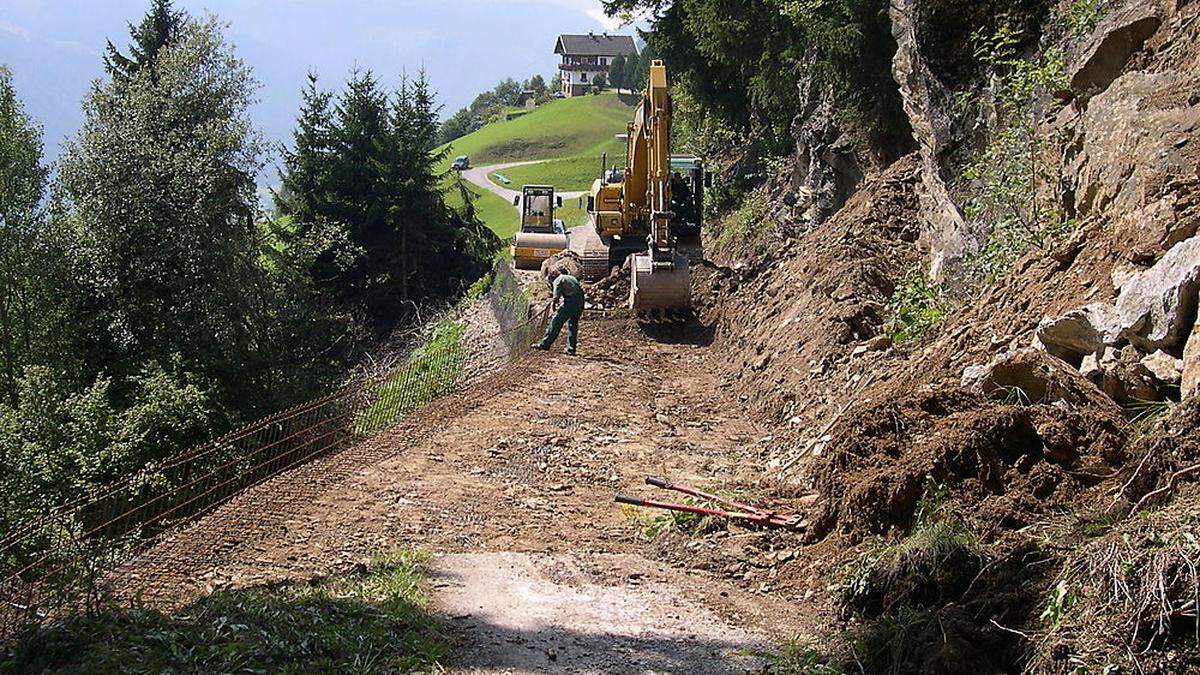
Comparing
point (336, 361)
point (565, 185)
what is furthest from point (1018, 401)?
point (565, 185)

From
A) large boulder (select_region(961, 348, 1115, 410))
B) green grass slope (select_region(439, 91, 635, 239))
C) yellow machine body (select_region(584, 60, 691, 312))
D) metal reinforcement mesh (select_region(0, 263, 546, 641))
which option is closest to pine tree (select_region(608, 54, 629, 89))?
green grass slope (select_region(439, 91, 635, 239))

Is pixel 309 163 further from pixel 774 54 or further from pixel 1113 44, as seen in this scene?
pixel 1113 44

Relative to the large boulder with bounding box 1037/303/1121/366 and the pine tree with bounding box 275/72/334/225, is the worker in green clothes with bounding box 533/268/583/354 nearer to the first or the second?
the large boulder with bounding box 1037/303/1121/366

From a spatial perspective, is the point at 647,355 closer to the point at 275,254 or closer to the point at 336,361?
the point at 336,361

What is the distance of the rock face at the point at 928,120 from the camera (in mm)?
14656

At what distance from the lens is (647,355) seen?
18312 mm

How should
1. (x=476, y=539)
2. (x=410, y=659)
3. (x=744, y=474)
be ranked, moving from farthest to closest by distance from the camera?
1. (x=744, y=474)
2. (x=476, y=539)
3. (x=410, y=659)

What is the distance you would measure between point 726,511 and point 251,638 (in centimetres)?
398

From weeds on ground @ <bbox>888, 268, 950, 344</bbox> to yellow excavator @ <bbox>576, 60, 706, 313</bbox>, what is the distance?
500cm

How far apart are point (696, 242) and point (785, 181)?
381 centimetres

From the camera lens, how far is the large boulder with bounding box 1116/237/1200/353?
7.36 m

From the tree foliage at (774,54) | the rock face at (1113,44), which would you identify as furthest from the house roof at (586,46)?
the rock face at (1113,44)

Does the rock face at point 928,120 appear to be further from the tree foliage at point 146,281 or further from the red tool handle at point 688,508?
the tree foliage at point 146,281

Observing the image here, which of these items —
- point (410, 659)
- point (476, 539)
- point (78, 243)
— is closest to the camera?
point (410, 659)
